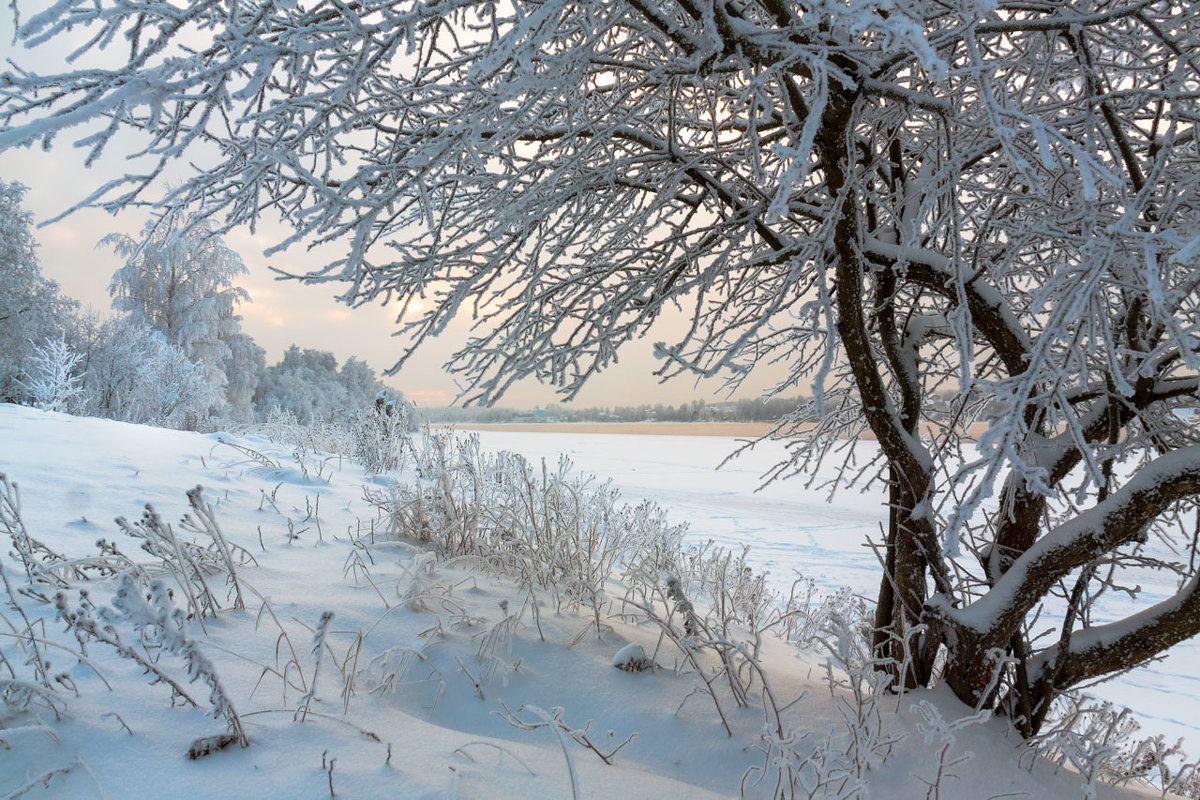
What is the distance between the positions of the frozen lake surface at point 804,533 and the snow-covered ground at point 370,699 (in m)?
0.84

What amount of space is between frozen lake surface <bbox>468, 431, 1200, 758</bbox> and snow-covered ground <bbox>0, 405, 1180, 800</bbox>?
2.76 feet

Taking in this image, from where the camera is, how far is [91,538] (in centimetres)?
280

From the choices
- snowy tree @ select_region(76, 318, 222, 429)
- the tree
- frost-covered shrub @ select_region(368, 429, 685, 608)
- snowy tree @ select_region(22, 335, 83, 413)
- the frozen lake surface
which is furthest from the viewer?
snowy tree @ select_region(76, 318, 222, 429)

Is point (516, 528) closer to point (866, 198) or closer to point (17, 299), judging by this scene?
point (866, 198)

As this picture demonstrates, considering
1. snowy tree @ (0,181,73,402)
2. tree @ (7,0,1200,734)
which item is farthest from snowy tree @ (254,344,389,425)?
tree @ (7,0,1200,734)

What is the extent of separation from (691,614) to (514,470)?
2.49 m

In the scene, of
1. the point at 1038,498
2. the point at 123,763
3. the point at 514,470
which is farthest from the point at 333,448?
the point at 1038,498

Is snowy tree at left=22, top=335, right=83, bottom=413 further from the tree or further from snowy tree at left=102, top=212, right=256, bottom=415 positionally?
the tree

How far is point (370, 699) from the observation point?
6.36ft

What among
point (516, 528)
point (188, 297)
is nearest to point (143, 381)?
point (188, 297)

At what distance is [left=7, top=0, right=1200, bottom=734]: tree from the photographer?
141 centimetres

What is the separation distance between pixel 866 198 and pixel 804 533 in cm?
1021

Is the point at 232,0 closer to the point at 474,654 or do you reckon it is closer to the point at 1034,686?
the point at 474,654

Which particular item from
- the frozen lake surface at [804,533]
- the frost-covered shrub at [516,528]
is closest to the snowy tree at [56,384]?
the frozen lake surface at [804,533]
